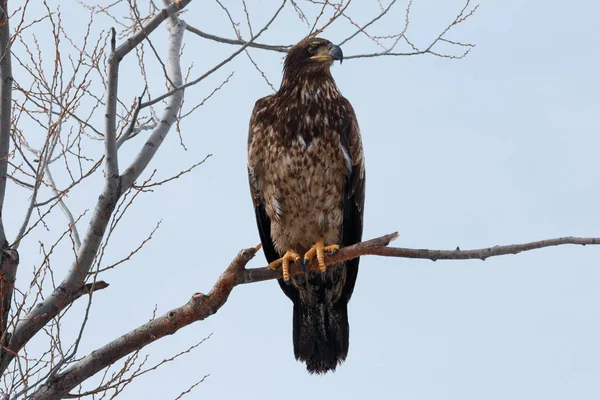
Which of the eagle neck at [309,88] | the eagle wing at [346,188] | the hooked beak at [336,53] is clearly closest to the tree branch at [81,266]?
the eagle wing at [346,188]

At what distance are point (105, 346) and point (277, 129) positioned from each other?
1.86 metres

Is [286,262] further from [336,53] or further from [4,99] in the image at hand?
[4,99]

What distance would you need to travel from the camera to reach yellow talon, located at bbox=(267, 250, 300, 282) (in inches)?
210

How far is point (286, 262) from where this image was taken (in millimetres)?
5395

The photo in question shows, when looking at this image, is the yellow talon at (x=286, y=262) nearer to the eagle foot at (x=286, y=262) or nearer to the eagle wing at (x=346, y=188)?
the eagle foot at (x=286, y=262)

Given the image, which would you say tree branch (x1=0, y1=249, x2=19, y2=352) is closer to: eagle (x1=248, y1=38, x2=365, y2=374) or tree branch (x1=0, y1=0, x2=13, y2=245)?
tree branch (x1=0, y1=0, x2=13, y2=245)

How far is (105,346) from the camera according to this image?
4.83 meters

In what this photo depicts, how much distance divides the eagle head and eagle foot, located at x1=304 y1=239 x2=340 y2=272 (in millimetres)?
1316

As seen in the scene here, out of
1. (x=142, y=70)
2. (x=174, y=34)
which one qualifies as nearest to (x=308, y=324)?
(x=142, y=70)

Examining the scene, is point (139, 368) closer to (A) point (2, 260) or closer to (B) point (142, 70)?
(A) point (2, 260)

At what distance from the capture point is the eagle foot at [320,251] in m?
5.30

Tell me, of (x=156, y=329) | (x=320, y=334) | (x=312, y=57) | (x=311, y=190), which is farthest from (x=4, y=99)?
(x=320, y=334)

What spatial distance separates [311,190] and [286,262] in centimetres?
51

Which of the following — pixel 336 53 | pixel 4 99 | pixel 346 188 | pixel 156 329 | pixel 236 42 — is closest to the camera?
pixel 156 329
